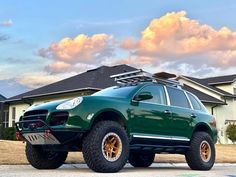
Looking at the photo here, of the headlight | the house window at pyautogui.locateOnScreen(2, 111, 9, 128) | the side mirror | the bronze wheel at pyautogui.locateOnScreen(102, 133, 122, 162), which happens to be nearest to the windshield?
the side mirror

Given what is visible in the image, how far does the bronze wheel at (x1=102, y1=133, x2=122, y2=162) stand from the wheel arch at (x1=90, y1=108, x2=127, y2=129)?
14.7 inches

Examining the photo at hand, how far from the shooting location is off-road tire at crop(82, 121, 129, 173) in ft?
26.3

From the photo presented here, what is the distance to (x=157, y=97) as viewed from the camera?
392 inches

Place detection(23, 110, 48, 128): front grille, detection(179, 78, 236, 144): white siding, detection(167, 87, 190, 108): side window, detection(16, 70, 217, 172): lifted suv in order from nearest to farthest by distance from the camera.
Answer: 1. detection(16, 70, 217, 172): lifted suv
2. detection(23, 110, 48, 128): front grille
3. detection(167, 87, 190, 108): side window
4. detection(179, 78, 236, 144): white siding

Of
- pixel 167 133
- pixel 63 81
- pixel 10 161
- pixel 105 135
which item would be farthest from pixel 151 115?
Result: pixel 63 81

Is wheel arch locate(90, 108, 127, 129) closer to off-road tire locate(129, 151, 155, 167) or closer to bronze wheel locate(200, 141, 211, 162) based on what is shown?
bronze wheel locate(200, 141, 211, 162)

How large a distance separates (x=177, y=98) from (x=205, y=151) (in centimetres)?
145

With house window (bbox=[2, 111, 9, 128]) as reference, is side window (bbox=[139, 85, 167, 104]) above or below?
above

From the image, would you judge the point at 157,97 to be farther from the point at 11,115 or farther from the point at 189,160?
the point at 11,115

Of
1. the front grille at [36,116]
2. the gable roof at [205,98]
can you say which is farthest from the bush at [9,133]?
the front grille at [36,116]

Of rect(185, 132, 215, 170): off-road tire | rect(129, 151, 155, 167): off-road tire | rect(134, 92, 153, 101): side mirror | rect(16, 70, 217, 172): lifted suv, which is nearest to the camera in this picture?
rect(16, 70, 217, 172): lifted suv

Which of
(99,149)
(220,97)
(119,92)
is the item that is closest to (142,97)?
(119,92)

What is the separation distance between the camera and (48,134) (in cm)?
816

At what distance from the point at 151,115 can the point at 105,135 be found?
4.89 ft
